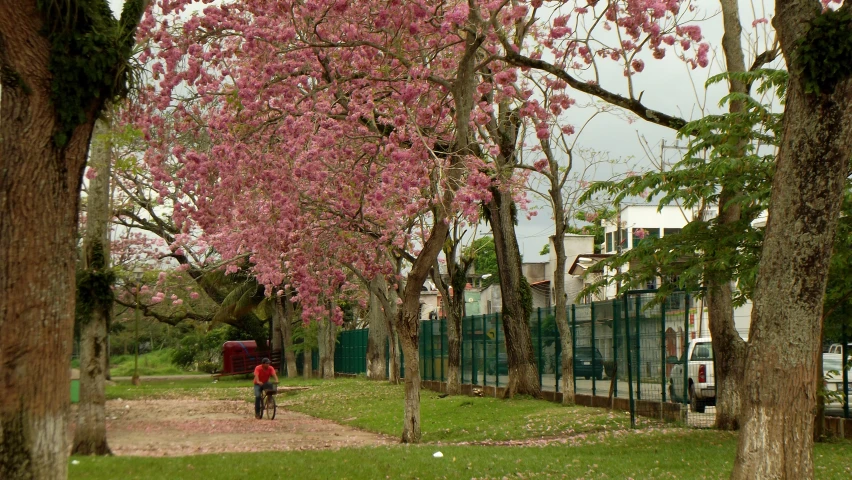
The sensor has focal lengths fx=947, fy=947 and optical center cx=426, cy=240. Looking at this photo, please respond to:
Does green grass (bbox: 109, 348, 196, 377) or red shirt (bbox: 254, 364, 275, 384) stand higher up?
red shirt (bbox: 254, 364, 275, 384)

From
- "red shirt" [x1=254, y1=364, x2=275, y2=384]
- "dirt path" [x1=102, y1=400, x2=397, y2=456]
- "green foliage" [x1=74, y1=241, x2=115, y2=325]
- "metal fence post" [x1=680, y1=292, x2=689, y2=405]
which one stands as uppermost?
"green foliage" [x1=74, y1=241, x2=115, y2=325]

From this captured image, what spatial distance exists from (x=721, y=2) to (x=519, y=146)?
36.6 feet

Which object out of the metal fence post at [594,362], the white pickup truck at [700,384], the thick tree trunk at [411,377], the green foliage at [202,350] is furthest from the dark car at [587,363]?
the green foliage at [202,350]

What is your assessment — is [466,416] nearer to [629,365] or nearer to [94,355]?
[629,365]

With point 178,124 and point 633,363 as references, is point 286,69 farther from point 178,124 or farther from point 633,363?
point 633,363

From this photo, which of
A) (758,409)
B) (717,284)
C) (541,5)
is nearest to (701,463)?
(717,284)

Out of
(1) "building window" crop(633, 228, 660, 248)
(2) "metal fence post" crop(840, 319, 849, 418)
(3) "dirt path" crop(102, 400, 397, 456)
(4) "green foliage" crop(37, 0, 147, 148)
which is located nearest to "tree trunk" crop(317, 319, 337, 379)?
(1) "building window" crop(633, 228, 660, 248)

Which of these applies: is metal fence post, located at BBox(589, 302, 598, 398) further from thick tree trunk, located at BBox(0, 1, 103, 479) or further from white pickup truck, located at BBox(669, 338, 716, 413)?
thick tree trunk, located at BBox(0, 1, 103, 479)

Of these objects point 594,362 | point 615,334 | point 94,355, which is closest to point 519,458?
point 94,355

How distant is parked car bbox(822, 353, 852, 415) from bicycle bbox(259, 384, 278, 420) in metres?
12.8

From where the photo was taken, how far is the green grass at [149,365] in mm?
68562

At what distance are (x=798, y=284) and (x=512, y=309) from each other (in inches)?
682

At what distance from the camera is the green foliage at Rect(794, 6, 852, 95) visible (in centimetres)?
750

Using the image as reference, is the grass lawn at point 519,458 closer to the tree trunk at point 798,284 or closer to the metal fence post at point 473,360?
the tree trunk at point 798,284
